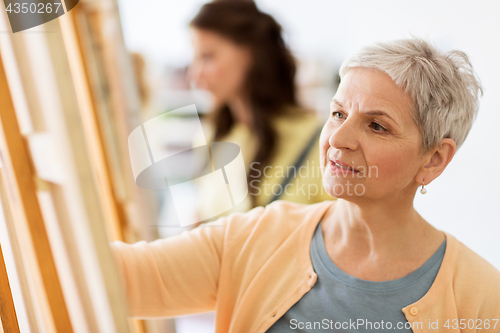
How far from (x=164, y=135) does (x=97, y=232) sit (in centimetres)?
91

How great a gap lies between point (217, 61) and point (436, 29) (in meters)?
0.73

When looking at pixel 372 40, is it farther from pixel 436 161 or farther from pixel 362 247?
pixel 362 247

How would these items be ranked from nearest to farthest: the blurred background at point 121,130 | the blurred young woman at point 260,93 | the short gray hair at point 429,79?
the blurred background at point 121,130
the short gray hair at point 429,79
the blurred young woman at point 260,93

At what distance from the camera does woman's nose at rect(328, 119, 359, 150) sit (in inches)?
34.1

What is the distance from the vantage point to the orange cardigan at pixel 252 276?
906 millimetres

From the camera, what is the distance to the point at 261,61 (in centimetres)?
148

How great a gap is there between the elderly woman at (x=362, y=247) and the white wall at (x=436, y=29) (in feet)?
1.88

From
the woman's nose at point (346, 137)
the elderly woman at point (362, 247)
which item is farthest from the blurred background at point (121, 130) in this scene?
the woman's nose at point (346, 137)

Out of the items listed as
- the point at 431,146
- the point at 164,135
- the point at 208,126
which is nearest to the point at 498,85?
the point at 431,146

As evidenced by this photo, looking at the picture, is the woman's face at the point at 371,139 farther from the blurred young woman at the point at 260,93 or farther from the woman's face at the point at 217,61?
the woman's face at the point at 217,61

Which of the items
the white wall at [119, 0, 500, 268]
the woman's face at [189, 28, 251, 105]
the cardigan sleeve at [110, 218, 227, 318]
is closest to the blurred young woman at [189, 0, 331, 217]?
the woman's face at [189, 28, 251, 105]

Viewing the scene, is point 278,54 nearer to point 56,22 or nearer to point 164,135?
point 164,135

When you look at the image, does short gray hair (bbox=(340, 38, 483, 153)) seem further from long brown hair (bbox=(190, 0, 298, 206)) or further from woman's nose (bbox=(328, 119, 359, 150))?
long brown hair (bbox=(190, 0, 298, 206))

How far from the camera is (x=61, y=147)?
2.02 ft
